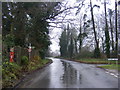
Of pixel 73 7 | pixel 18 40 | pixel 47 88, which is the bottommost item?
pixel 47 88

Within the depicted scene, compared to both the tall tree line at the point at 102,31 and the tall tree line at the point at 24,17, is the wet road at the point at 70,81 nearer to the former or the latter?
the tall tree line at the point at 24,17

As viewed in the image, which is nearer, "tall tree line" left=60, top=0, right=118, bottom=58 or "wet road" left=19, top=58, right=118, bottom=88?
"wet road" left=19, top=58, right=118, bottom=88

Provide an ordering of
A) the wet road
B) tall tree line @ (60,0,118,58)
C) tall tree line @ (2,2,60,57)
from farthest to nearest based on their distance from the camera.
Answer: tall tree line @ (60,0,118,58) → tall tree line @ (2,2,60,57) → the wet road

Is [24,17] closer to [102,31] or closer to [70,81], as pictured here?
[70,81]

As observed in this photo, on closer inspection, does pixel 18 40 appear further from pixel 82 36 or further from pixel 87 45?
pixel 87 45

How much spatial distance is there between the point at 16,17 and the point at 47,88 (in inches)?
471

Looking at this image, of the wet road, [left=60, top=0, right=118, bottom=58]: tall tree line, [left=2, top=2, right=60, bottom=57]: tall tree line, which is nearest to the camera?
the wet road

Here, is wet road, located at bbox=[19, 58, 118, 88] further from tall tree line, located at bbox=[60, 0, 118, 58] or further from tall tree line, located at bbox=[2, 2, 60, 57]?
tall tree line, located at bbox=[60, 0, 118, 58]

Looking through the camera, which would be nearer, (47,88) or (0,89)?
(0,89)

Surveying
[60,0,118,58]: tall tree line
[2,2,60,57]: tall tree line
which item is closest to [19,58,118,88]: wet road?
[2,2,60,57]: tall tree line

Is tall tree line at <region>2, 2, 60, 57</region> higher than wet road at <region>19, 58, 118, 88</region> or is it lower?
A: higher

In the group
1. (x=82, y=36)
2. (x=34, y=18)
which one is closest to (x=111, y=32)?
(x=82, y=36)

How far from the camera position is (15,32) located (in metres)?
19.9

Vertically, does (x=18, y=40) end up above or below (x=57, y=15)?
below
